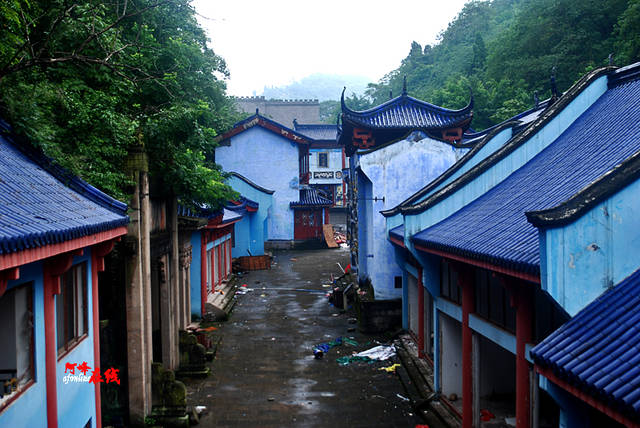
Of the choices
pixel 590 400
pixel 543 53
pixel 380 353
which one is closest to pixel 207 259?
pixel 380 353

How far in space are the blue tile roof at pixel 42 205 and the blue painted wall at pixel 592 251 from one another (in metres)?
4.92

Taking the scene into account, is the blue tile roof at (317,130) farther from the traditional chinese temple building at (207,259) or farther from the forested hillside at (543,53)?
the traditional chinese temple building at (207,259)

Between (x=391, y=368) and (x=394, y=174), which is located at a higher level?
(x=394, y=174)

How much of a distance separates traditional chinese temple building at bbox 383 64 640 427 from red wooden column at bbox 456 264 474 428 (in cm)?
2

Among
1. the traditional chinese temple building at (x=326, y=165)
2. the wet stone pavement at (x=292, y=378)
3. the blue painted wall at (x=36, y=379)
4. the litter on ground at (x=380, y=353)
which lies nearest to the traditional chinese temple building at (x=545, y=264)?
the litter on ground at (x=380, y=353)

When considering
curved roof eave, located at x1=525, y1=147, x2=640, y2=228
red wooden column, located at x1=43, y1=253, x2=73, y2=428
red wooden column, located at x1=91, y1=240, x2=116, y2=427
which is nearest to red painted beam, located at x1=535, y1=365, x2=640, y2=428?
curved roof eave, located at x1=525, y1=147, x2=640, y2=228

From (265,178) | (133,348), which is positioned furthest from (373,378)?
(265,178)

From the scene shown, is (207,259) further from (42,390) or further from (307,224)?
(307,224)

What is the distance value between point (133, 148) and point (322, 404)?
282 inches

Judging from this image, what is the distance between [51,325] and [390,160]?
13394 mm

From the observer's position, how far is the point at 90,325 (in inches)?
315

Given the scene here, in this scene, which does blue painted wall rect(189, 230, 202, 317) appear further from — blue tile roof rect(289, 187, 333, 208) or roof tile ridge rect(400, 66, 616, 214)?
blue tile roof rect(289, 187, 333, 208)

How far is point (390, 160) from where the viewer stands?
18.0 m

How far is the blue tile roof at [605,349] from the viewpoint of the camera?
4.24 m
